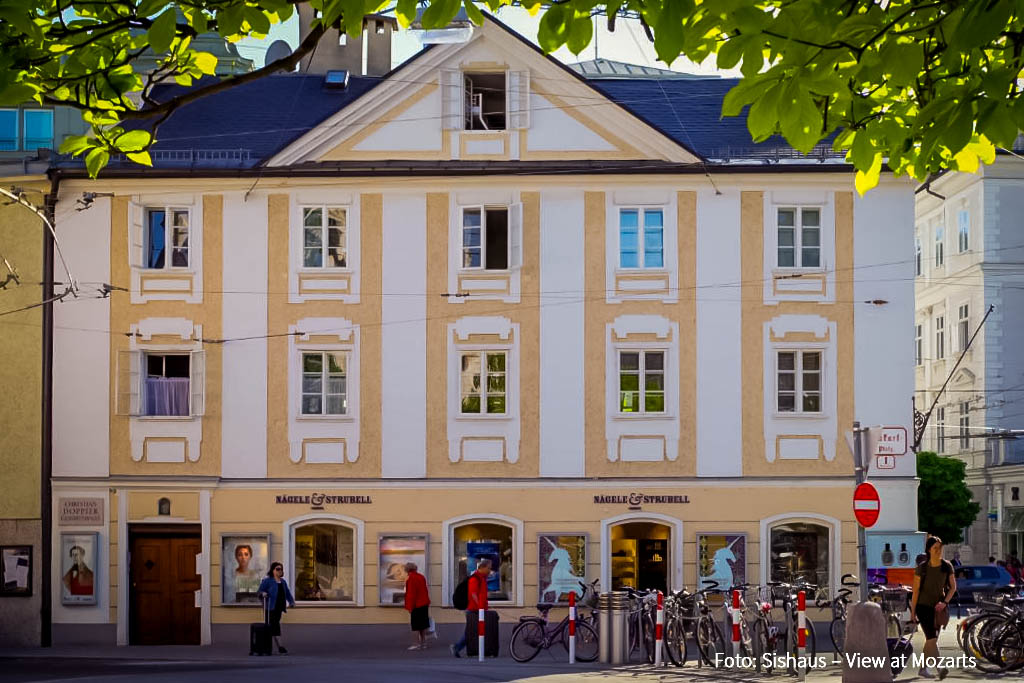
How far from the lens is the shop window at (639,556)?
3188 centimetres

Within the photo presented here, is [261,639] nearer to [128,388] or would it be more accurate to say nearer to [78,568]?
[78,568]

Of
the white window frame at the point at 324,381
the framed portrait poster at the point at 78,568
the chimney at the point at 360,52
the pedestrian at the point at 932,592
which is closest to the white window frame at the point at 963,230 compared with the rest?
the chimney at the point at 360,52

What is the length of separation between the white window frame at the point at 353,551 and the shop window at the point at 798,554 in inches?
308

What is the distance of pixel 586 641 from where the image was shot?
89.5 feet

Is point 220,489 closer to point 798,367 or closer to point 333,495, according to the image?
point 333,495

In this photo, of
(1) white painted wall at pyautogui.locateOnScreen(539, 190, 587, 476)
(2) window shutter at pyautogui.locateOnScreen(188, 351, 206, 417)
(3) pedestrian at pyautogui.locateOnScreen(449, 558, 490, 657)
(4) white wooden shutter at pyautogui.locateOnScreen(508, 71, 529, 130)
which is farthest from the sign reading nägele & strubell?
(4) white wooden shutter at pyautogui.locateOnScreen(508, 71, 529, 130)

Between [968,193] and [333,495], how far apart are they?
42002 mm

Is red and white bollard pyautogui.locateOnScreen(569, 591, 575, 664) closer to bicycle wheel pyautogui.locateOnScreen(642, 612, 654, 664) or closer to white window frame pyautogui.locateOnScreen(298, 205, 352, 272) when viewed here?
bicycle wheel pyautogui.locateOnScreen(642, 612, 654, 664)

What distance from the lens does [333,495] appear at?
3194cm

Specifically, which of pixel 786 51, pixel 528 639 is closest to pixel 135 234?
pixel 528 639

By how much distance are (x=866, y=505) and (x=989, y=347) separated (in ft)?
154

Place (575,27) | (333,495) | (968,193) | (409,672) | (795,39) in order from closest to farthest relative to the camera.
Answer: (795,39) → (575,27) → (409,672) → (333,495) → (968,193)

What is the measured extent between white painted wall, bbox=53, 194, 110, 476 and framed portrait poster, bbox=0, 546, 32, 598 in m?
1.66

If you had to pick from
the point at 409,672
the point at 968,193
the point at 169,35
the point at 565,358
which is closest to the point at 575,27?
the point at 169,35
